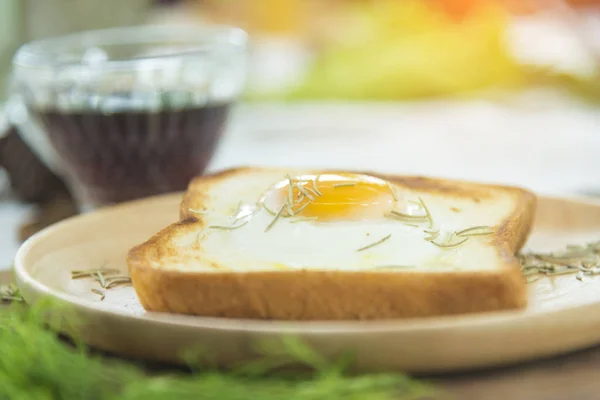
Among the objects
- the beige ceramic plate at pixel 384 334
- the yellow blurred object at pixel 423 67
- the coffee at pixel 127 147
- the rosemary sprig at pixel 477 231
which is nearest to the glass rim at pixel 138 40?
the coffee at pixel 127 147

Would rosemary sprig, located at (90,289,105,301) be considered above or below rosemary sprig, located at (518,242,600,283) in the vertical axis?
below

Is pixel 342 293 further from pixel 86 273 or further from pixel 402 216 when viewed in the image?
pixel 86 273

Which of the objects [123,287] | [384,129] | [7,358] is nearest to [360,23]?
[384,129]

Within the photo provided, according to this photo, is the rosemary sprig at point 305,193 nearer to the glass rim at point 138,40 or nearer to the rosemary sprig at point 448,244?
the rosemary sprig at point 448,244

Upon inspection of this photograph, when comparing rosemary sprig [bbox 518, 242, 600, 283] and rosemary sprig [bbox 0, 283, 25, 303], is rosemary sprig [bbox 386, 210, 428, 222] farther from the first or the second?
rosemary sprig [bbox 0, 283, 25, 303]

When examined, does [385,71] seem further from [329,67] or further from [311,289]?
[311,289]

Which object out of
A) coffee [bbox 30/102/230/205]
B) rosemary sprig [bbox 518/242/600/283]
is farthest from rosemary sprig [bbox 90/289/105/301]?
coffee [bbox 30/102/230/205]

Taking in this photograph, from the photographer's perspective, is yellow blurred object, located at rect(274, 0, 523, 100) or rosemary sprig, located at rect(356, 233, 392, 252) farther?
yellow blurred object, located at rect(274, 0, 523, 100)
